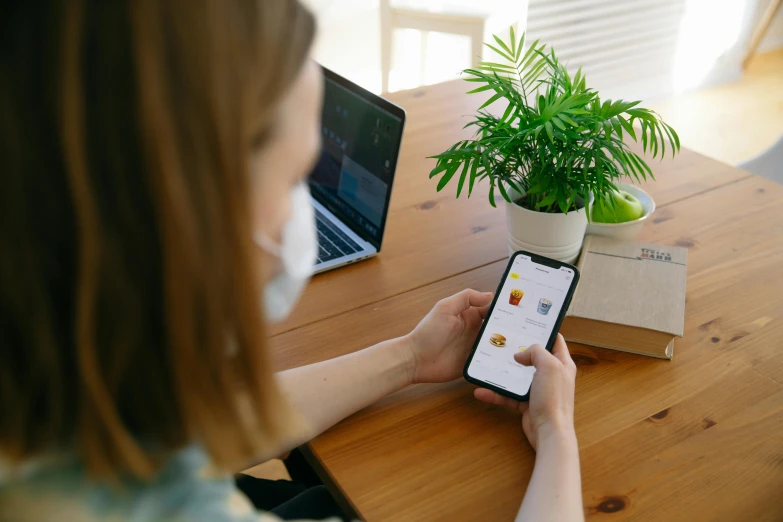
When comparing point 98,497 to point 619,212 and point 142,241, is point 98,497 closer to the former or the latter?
point 142,241

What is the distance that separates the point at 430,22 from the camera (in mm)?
2449

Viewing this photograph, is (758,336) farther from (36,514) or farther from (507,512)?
(36,514)

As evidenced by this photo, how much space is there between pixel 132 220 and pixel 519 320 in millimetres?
550

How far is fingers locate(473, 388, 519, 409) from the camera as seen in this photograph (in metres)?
0.79

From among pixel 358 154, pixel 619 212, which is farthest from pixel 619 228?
pixel 358 154

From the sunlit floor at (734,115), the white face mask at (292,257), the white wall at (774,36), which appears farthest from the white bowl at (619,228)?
the white wall at (774,36)

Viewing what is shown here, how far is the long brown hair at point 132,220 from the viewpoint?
355mm

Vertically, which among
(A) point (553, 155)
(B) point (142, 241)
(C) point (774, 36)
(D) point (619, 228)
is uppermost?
(B) point (142, 241)

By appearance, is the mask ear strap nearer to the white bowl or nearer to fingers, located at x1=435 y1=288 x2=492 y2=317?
fingers, located at x1=435 y1=288 x2=492 y2=317

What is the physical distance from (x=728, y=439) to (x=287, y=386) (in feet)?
1.60

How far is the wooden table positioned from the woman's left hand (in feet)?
0.08

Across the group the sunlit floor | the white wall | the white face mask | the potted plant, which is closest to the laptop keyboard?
the potted plant

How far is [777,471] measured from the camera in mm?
711

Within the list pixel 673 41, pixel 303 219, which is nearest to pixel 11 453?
pixel 303 219
